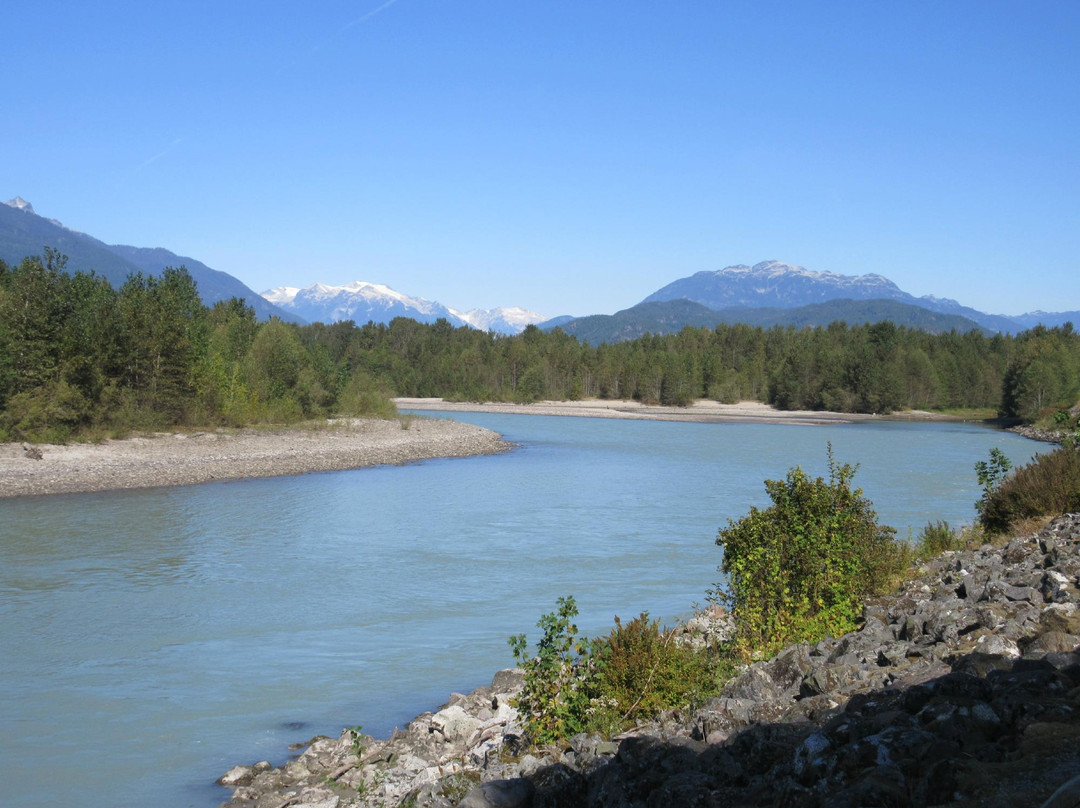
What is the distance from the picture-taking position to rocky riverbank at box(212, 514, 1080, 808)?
14.5 ft

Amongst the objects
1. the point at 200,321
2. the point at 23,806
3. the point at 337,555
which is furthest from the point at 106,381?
the point at 23,806

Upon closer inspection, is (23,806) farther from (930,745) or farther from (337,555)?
(337,555)

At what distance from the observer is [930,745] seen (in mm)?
4562

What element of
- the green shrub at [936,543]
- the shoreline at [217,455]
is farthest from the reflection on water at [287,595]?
the green shrub at [936,543]

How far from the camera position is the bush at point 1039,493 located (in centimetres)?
1419

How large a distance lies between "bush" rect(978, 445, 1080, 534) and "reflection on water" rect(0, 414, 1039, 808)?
5.74 metres

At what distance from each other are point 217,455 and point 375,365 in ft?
297

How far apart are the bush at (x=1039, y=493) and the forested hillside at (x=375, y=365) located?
35982 mm

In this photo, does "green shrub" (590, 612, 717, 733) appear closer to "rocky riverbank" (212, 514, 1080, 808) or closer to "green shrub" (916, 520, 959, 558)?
"rocky riverbank" (212, 514, 1080, 808)

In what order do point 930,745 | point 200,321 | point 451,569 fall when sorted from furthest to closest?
1. point 200,321
2. point 451,569
3. point 930,745

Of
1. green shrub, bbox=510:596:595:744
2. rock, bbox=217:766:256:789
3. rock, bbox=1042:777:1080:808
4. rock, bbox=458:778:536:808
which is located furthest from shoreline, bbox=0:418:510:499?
rock, bbox=1042:777:1080:808

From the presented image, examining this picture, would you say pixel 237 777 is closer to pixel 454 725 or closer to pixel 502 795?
pixel 454 725

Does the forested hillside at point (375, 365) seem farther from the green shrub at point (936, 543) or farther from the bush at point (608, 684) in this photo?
the bush at point (608, 684)

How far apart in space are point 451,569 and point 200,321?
39.5 m
